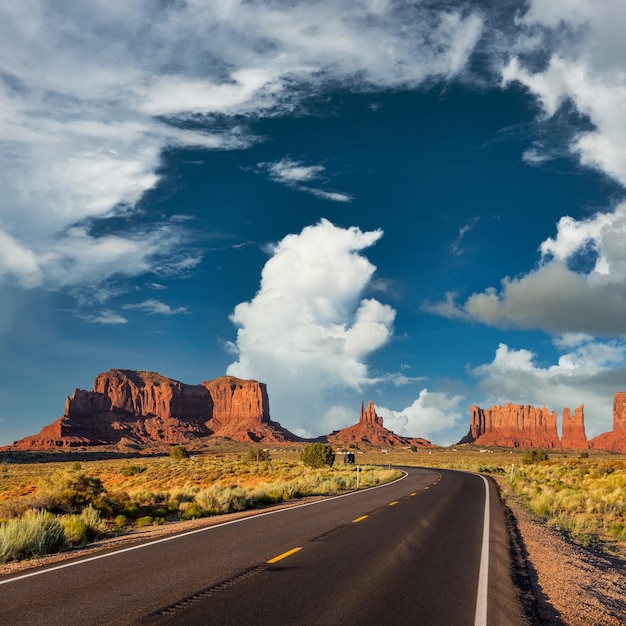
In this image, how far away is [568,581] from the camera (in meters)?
9.82

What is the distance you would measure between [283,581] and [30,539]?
6359 mm

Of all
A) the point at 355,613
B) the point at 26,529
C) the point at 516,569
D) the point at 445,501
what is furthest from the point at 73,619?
the point at 445,501

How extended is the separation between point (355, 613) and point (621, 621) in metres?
3.69

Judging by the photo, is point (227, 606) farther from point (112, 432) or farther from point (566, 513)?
point (112, 432)

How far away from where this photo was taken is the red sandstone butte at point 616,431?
191125 millimetres

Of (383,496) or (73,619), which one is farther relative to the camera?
(383,496)

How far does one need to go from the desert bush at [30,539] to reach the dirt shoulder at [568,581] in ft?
31.4

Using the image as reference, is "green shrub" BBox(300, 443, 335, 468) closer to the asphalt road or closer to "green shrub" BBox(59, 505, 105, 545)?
"green shrub" BBox(59, 505, 105, 545)

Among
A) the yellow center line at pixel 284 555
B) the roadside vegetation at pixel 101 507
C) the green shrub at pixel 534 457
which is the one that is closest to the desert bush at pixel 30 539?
the roadside vegetation at pixel 101 507

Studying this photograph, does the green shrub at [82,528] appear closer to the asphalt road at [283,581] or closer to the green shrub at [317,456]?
the asphalt road at [283,581]

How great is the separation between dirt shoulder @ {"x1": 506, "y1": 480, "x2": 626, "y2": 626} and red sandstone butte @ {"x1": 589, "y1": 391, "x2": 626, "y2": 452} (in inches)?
7941

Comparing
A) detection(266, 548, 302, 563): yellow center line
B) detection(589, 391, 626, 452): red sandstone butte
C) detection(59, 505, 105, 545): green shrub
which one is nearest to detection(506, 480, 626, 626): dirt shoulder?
detection(266, 548, 302, 563): yellow center line

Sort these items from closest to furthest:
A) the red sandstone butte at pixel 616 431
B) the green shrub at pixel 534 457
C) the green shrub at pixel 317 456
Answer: the green shrub at pixel 317 456 < the green shrub at pixel 534 457 < the red sandstone butte at pixel 616 431

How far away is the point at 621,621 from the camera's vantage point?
24.6 ft
